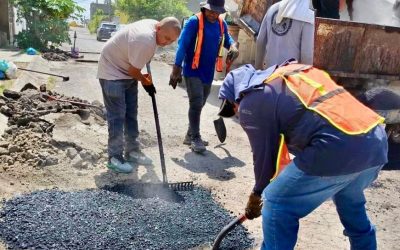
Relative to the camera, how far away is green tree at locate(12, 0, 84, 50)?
1514 cm

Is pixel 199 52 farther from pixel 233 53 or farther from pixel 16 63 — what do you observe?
pixel 16 63

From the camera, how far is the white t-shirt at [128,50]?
13.3 feet

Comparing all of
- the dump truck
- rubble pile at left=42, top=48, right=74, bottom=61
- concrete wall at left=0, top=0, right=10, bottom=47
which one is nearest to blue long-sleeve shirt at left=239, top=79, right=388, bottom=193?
the dump truck

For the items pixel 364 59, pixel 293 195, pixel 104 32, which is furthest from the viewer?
pixel 104 32

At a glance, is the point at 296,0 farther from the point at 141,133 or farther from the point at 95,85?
the point at 95,85

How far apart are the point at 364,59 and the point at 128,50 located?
11.1 feet

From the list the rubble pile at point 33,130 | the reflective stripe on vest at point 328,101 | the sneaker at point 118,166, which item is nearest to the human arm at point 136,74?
the sneaker at point 118,166

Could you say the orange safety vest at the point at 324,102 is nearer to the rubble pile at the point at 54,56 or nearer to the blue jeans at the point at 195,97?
the blue jeans at the point at 195,97

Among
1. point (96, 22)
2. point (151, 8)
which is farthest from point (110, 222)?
point (96, 22)

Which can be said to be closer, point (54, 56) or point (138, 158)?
point (138, 158)

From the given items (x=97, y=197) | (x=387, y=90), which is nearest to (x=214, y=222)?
(x=97, y=197)

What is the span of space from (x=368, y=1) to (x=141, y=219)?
5921 millimetres

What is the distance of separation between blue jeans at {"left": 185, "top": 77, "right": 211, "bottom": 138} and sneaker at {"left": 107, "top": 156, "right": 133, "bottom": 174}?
1.16 metres

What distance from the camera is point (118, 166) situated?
4.51m
